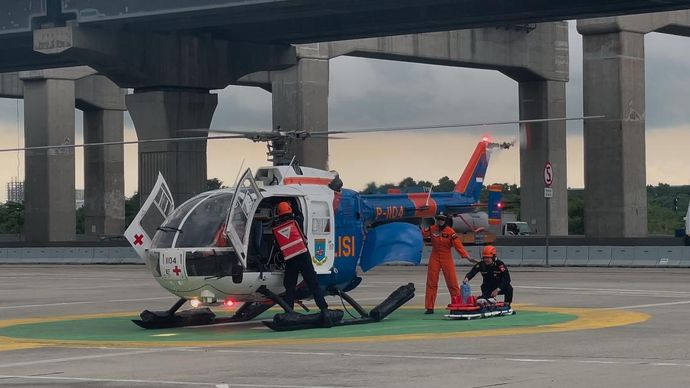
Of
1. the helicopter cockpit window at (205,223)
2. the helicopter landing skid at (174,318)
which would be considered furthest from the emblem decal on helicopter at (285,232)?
the helicopter landing skid at (174,318)

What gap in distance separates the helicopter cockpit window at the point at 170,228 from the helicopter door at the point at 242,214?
647 mm

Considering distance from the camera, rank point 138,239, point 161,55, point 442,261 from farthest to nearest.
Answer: point 161,55 → point 442,261 → point 138,239

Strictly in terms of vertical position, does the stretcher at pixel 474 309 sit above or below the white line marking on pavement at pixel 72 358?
above

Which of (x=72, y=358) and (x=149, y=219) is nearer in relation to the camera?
(x=72, y=358)

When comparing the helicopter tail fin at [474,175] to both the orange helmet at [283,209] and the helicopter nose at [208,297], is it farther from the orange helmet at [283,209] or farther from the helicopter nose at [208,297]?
the helicopter nose at [208,297]

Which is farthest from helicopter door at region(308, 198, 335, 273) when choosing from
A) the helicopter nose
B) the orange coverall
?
the orange coverall

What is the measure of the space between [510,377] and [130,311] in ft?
44.8

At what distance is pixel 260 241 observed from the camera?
70.0 feet

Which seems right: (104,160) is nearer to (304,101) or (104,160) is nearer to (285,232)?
(304,101)

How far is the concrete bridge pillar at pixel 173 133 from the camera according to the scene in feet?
163

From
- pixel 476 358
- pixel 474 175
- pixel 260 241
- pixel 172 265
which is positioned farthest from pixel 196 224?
pixel 474 175

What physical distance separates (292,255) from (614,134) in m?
37.6

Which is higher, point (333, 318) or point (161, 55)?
point (161, 55)

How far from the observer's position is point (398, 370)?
599 inches
